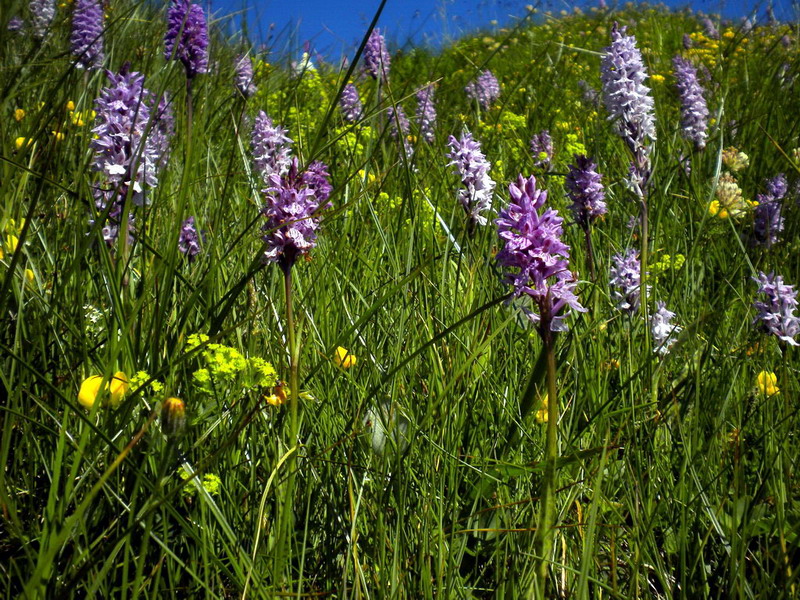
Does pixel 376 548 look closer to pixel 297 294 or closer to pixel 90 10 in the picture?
pixel 297 294

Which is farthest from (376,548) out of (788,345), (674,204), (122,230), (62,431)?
(674,204)

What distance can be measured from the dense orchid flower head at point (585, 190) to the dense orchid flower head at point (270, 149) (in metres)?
0.83

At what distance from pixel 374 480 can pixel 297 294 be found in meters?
0.78

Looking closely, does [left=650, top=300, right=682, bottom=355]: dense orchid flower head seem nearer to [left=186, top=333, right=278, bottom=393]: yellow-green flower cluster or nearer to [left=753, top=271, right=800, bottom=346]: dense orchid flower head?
[left=753, top=271, right=800, bottom=346]: dense orchid flower head

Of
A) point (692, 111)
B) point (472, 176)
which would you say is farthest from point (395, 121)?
point (692, 111)

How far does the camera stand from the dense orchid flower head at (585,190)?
212cm

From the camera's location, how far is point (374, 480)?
1.34 m

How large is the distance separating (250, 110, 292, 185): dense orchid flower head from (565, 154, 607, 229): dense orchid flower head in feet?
2.71

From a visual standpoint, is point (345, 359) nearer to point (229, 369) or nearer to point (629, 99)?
point (229, 369)

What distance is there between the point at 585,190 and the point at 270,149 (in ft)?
3.58

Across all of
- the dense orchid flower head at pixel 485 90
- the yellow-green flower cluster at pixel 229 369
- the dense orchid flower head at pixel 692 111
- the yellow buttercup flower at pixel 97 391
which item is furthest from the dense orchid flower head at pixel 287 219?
the dense orchid flower head at pixel 485 90

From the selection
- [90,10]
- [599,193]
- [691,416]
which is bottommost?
[691,416]

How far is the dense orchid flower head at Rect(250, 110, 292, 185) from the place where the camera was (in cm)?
240

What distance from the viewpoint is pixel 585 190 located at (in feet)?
6.98
